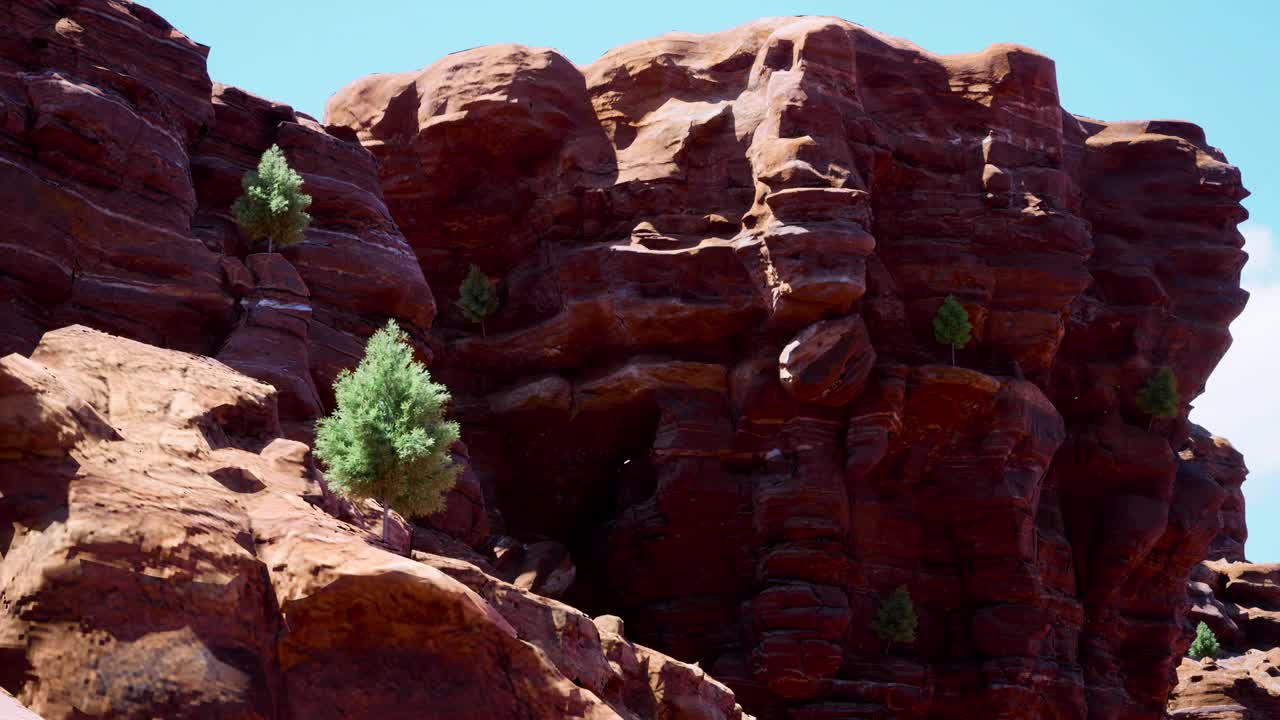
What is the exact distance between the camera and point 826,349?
45656mm

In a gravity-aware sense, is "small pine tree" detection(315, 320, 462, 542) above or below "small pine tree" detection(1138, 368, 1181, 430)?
below

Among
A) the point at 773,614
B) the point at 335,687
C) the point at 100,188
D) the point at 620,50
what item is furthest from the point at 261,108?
the point at 335,687

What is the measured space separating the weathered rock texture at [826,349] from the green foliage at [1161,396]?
38.2 inches

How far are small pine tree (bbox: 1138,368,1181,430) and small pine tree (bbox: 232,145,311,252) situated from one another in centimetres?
3702

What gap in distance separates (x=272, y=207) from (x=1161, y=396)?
38213 millimetres

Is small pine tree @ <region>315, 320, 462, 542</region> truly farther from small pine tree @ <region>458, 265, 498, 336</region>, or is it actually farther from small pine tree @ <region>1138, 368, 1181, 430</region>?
small pine tree @ <region>1138, 368, 1181, 430</region>

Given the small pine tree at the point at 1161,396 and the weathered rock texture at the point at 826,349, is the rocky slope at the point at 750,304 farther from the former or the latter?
the small pine tree at the point at 1161,396

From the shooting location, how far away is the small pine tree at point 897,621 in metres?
46.7

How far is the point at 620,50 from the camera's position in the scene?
53969mm

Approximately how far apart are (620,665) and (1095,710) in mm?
33951

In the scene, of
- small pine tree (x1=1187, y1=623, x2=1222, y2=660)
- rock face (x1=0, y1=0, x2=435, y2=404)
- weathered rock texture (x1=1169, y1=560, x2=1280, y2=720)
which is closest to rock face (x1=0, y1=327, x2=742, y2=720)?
rock face (x1=0, y1=0, x2=435, y2=404)

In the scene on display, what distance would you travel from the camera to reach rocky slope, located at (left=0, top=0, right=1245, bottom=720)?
3186 cm

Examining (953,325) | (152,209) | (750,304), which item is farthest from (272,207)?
(953,325)

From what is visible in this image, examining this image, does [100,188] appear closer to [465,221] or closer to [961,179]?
[465,221]
